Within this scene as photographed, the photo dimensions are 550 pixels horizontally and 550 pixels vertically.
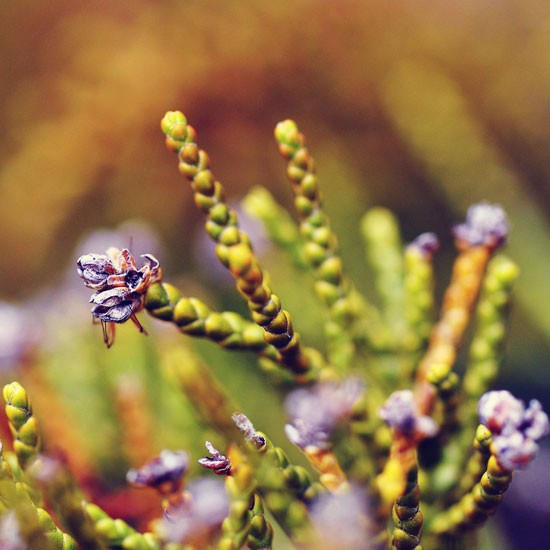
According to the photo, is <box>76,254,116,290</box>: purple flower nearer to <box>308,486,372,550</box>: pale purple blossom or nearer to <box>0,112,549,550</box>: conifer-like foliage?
<box>0,112,549,550</box>: conifer-like foliage

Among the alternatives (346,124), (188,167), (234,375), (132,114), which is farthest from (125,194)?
(188,167)

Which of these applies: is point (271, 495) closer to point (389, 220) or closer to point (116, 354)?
point (389, 220)

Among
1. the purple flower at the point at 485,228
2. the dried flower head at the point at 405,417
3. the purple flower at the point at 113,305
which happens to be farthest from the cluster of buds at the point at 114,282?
the purple flower at the point at 485,228

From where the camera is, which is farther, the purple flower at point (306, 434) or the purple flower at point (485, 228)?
the purple flower at point (485, 228)

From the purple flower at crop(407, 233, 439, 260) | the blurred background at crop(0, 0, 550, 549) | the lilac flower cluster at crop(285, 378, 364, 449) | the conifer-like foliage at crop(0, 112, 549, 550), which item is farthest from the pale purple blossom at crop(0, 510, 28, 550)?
the blurred background at crop(0, 0, 550, 549)

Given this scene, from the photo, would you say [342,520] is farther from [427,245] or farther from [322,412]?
Result: [427,245]

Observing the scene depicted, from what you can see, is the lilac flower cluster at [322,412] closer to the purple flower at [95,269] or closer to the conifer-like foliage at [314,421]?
the conifer-like foliage at [314,421]
